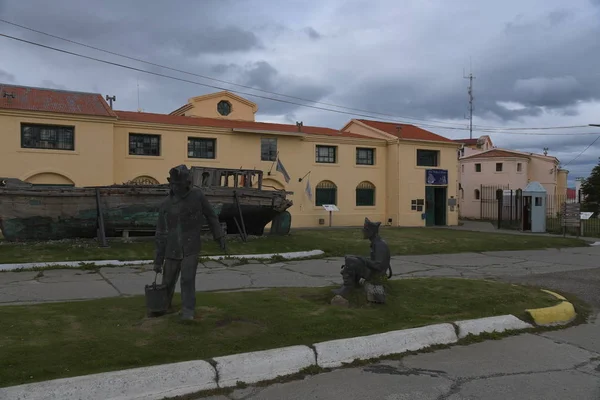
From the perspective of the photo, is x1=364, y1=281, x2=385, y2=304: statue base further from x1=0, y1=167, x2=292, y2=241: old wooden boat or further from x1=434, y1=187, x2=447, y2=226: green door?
x1=434, y1=187, x2=447, y2=226: green door

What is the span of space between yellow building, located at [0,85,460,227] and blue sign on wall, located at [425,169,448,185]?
62 millimetres

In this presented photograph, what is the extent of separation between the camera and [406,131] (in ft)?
104

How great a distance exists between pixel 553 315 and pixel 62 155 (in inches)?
757

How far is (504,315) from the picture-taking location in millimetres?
6887

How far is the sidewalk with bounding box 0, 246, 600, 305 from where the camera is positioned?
8703 millimetres

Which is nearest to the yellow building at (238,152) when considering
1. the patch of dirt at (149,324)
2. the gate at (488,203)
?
the gate at (488,203)

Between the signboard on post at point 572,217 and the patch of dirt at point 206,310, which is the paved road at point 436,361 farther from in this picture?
the signboard on post at point 572,217

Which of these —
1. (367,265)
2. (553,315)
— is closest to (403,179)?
(553,315)

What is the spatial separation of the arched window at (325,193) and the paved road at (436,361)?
15.5 metres

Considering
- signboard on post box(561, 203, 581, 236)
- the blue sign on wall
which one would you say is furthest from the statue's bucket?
the blue sign on wall

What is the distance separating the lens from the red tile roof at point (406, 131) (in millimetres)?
30156

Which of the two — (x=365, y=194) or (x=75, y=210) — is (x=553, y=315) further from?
(x=365, y=194)

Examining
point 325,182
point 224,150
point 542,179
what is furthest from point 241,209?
point 542,179

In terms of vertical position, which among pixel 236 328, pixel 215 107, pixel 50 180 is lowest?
pixel 236 328
